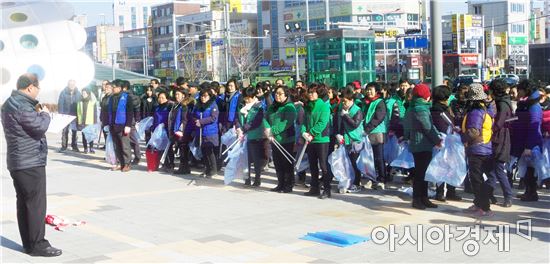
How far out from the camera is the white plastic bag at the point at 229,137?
1128 centimetres

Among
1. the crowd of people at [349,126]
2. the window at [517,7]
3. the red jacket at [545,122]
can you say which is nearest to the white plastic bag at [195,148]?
the crowd of people at [349,126]

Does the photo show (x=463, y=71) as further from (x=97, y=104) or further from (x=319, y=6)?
(x=97, y=104)

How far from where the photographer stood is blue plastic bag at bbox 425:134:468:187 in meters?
8.16

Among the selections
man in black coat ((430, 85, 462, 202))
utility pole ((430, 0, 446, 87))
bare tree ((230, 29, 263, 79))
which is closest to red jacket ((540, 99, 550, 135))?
man in black coat ((430, 85, 462, 202))

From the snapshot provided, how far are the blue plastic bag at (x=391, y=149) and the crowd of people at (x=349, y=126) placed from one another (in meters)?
0.10

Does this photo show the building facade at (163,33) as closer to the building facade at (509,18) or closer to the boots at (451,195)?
the building facade at (509,18)

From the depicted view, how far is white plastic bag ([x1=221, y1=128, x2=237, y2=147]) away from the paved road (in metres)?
0.78

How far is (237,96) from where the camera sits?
11617 mm

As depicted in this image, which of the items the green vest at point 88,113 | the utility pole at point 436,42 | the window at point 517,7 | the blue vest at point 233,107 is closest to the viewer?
the utility pole at point 436,42

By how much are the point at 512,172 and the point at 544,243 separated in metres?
3.40

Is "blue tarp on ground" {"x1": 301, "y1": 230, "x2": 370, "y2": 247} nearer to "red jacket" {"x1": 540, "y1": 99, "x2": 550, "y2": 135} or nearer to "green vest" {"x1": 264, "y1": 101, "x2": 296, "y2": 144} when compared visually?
"green vest" {"x1": 264, "y1": 101, "x2": 296, "y2": 144}

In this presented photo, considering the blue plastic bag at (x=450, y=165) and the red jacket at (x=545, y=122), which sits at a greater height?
the red jacket at (x=545, y=122)

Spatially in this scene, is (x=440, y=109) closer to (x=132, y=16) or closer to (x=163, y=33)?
(x=163, y=33)

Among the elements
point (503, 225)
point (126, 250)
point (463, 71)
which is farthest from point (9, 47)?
point (463, 71)
